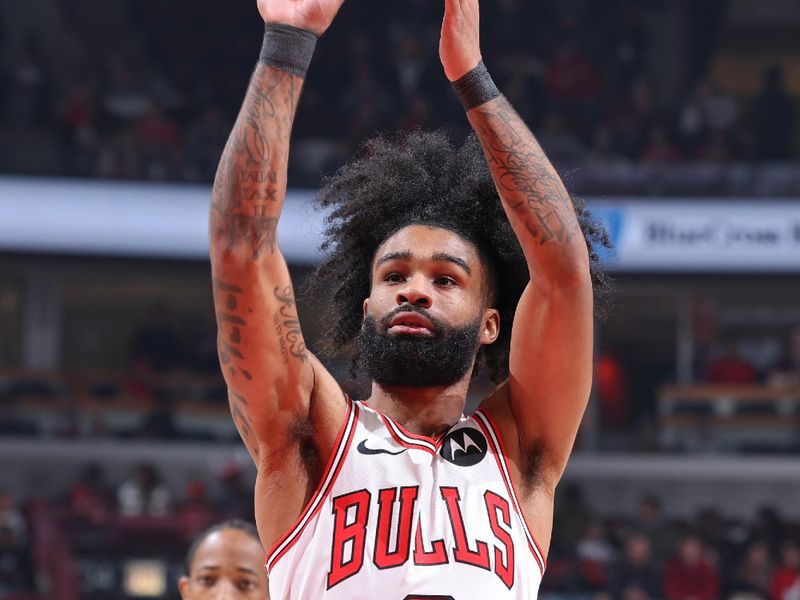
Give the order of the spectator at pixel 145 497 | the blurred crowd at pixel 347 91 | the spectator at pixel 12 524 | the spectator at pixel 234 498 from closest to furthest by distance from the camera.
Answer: the spectator at pixel 12 524 < the spectator at pixel 234 498 < the spectator at pixel 145 497 < the blurred crowd at pixel 347 91

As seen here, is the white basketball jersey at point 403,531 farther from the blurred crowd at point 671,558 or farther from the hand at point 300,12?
the blurred crowd at point 671,558

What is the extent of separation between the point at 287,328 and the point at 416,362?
0.34m

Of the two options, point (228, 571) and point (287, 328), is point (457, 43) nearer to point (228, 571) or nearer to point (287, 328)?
point (287, 328)

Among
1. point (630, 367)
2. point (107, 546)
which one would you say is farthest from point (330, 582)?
point (630, 367)

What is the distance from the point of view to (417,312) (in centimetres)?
289

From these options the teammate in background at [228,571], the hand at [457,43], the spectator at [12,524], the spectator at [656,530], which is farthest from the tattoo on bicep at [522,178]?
the spectator at [12,524]

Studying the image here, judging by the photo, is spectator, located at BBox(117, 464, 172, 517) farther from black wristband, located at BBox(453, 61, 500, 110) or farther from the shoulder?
black wristband, located at BBox(453, 61, 500, 110)

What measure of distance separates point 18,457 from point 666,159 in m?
7.43

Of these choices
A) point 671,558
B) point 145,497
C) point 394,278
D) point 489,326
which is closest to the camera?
point 394,278

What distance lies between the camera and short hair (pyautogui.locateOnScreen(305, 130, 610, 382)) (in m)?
3.25

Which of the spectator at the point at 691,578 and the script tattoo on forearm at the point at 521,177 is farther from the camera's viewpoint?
the spectator at the point at 691,578

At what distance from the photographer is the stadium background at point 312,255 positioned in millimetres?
11156

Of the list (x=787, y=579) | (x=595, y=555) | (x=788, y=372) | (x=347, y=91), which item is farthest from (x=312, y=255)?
(x=788, y=372)

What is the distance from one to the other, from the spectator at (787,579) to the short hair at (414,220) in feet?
25.2
